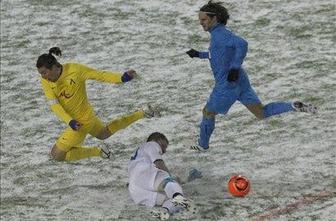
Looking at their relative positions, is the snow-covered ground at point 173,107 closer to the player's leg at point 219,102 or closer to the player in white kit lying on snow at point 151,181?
the player in white kit lying on snow at point 151,181

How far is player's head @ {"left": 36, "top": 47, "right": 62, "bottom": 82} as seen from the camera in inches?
409

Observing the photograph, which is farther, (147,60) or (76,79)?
(147,60)

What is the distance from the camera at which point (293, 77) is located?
1605cm

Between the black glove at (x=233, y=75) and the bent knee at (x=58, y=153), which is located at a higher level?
the black glove at (x=233, y=75)

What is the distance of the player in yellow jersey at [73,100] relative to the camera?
415 inches

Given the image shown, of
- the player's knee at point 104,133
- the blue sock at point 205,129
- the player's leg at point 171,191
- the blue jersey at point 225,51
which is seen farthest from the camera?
the player's knee at point 104,133

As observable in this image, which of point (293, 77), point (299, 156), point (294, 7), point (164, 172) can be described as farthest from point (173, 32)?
point (164, 172)

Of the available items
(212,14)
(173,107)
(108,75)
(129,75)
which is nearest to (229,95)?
(212,14)

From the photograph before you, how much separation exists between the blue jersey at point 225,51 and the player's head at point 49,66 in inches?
99.7

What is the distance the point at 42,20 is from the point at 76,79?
39.5ft

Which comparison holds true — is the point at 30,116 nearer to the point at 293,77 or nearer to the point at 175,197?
the point at 293,77

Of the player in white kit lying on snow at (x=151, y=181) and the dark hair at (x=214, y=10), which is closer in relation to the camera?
the player in white kit lying on snow at (x=151, y=181)

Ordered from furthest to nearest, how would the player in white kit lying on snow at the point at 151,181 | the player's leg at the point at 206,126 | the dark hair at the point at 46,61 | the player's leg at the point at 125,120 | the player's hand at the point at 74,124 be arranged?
the player's leg at the point at 125,120 → the player's leg at the point at 206,126 → the player's hand at the point at 74,124 → the dark hair at the point at 46,61 → the player in white kit lying on snow at the point at 151,181

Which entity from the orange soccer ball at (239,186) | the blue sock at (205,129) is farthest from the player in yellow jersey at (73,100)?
the orange soccer ball at (239,186)
